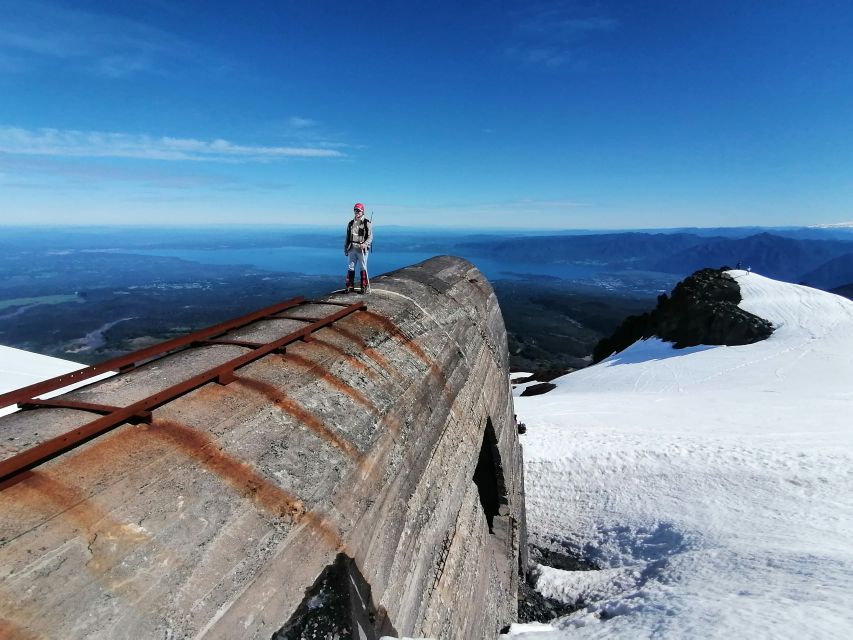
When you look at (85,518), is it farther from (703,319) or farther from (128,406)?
(703,319)

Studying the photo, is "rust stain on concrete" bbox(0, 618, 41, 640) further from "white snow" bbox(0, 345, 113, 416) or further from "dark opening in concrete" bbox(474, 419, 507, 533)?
"white snow" bbox(0, 345, 113, 416)

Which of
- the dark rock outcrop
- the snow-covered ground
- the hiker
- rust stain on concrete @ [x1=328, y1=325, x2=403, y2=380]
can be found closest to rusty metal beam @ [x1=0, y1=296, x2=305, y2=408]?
rust stain on concrete @ [x1=328, y1=325, x2=403, y2=380]

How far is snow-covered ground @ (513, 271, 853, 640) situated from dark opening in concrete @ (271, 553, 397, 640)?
511 centimetres

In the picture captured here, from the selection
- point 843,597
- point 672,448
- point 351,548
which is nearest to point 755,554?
point 843,597

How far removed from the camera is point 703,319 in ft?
149

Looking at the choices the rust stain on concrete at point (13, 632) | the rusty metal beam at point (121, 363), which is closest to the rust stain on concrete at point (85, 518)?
the rust stain on concrete at point (13, 632)

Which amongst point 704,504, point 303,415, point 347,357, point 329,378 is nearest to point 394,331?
point 347,357

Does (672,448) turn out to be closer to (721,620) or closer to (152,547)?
(721,620)

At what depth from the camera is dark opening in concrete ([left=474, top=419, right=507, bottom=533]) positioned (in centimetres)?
884

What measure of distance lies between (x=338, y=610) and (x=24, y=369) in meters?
21.8

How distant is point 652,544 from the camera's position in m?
12.2

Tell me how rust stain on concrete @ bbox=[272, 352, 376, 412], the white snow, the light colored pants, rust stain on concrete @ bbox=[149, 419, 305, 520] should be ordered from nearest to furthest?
rust stain on concrete @ bbox=[149, 419, 305, 520] → rust stain on concrete @ bbox=[272, 352, 376, 412] → the light colored pants → the white snow

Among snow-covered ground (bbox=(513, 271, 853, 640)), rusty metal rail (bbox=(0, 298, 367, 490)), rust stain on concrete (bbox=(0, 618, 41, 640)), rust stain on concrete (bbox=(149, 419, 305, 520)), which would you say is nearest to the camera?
rust stain on concrete (bbox=(0, 618, 41, 640))

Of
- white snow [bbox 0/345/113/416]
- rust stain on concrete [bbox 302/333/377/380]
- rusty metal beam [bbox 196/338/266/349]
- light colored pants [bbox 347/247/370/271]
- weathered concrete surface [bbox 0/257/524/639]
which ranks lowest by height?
white snow [bbox 0/345/113/416]
